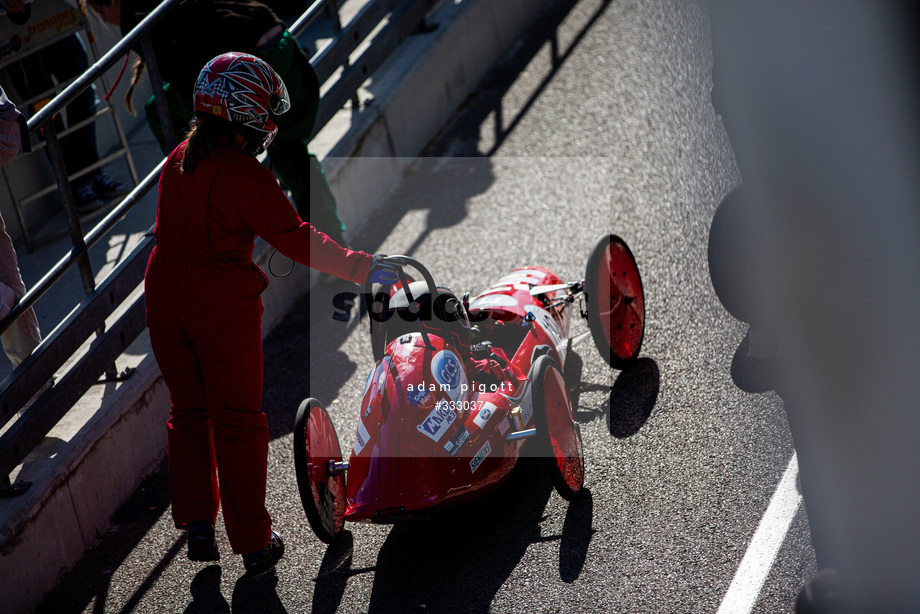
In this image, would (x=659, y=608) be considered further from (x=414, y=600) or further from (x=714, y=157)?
(x=714, y=157)

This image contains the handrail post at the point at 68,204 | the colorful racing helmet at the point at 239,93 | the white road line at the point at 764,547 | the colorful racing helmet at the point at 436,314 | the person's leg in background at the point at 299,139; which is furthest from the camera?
the person's leg in background at the point at 299,139

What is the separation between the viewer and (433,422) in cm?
433

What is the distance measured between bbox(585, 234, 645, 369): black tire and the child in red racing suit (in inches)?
56.9

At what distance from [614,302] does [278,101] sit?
6.98ft

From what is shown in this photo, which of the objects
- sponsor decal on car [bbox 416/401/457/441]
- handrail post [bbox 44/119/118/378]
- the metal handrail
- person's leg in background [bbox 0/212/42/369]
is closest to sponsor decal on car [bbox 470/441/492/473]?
sponsor decal on car [bbox 416/401/457/441]

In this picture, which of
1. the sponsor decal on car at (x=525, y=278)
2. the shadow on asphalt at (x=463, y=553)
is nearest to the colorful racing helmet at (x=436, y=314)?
the shadow on asphalt at (x=463, y=553)

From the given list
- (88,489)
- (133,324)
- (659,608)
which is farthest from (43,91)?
(659,608)

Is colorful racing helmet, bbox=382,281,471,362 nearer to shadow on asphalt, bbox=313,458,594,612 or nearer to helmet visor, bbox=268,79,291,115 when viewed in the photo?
shadow on asphalt, bbox=313,458,594,612

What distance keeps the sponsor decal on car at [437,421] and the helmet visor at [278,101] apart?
1507 millimetres

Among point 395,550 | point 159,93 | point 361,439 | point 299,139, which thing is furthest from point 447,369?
point 159,93

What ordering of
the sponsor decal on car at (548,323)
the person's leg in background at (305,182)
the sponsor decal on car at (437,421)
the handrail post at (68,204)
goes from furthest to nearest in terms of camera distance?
the person's leg in background at (305,182)
the sponsor decal on car at (548,323)
the handrail post at (68,204)
the sponsor decal on car at (437,421)

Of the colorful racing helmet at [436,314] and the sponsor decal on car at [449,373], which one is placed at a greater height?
the colorful racing helmet at [436,314]

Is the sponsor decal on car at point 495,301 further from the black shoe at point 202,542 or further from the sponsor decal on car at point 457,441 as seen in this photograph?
the black shoe at point 202,542

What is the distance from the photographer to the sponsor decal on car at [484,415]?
14.6 feet
